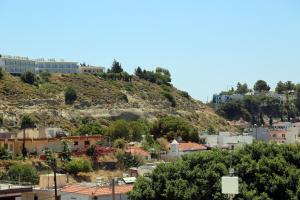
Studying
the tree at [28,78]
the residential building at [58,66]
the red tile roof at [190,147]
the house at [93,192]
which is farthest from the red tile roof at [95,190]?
the residential building at [58,66]

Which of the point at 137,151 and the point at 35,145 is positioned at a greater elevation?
the point at 35,145

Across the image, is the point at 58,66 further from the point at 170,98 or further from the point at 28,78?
the point at 28,78

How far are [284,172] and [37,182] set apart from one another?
2310 cm

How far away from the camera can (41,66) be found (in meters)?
136

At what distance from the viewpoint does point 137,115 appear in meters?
104

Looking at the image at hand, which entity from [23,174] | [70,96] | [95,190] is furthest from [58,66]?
[95,190]

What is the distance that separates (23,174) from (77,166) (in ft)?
24.4

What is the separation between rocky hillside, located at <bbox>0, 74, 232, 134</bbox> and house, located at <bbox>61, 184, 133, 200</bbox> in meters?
42.7

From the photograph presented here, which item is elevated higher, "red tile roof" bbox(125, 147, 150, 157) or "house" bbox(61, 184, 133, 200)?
"red tile roof" bbox(125, 147, 150, 157)

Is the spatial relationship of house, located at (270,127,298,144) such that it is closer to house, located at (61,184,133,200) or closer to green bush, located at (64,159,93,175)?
green bush, located at (64,159,93,175)

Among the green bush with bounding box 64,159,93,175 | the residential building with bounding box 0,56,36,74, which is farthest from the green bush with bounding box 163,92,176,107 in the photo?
the green bush with bounding box 64,159,93,175

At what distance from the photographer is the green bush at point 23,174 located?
46812mm

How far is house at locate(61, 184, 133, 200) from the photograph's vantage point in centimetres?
3459

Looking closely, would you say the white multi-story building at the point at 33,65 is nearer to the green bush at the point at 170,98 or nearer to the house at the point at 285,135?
the green bush at the point at 170,98
